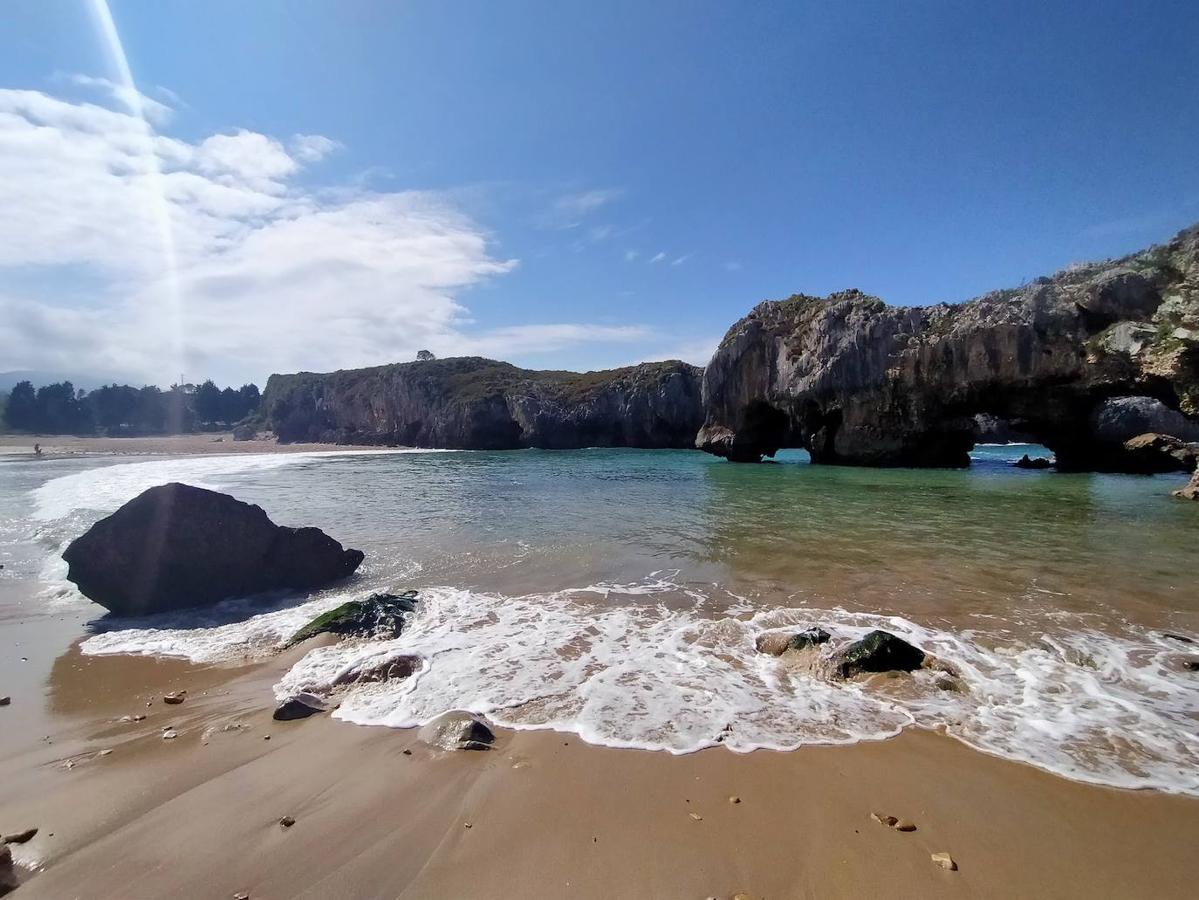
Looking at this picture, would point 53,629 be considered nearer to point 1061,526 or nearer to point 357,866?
point 357,866

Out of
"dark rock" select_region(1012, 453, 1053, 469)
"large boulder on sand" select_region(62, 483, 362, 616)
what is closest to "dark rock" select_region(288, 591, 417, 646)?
"large boulder on sand" select_region(62, 483, 362, 616)

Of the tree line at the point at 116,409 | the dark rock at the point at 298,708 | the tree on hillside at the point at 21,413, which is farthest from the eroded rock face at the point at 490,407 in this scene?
the dark rock at the point at 298,708

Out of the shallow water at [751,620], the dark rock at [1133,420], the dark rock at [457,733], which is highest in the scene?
the dark rock at [1133,420]

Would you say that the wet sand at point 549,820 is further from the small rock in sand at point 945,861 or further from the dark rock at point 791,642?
the dark rock at point 791,642

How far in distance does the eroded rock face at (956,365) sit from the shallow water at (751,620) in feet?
35.2

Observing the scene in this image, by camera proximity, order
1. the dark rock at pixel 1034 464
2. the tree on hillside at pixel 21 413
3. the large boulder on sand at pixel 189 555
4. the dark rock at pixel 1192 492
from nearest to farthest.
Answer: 1. the large boulder on sand at pixel 189 555
2. the dark rock at pixel 1192 492
3. the dark rock at pixel 1034 464
4. the tree on hillside at pixel 21 413

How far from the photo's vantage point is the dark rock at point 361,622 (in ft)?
22.2

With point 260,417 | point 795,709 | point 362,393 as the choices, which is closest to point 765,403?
point 795,709

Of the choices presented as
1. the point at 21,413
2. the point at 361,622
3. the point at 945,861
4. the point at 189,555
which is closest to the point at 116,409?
the point at 21,413

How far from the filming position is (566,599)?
8.27 metres

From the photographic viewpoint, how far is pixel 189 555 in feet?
29.0

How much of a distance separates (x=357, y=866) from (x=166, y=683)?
4.13m

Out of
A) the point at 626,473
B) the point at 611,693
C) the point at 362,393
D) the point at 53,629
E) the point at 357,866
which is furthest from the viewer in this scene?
the point at 362,393

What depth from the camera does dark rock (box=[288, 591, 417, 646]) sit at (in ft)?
22.2
